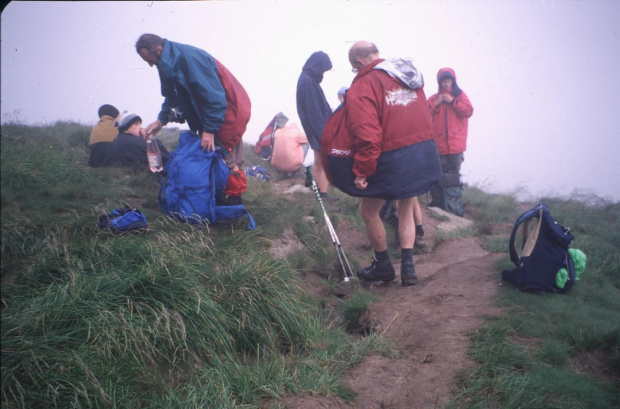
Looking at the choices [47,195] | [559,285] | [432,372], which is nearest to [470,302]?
[559,285]

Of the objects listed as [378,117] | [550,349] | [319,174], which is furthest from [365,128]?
[319,174]

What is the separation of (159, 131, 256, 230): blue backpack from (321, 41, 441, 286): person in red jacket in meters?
1.09

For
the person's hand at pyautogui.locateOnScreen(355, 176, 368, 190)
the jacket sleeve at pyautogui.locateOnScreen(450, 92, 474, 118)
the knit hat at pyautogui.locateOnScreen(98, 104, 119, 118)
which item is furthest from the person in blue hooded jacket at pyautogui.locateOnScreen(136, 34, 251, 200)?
the jacket sleeve at pyautogui.locateOnScreen(450, 92, 474, 118)

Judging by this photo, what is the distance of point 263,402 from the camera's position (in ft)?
7.01

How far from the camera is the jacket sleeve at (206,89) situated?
3635 millimetres

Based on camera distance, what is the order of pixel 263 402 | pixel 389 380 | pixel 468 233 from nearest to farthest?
pixel 263 402 < pixel 389 380 < pixel 468 233

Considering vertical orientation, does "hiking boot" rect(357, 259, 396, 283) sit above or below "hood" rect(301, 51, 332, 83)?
below

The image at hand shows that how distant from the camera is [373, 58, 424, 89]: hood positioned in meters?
3.38

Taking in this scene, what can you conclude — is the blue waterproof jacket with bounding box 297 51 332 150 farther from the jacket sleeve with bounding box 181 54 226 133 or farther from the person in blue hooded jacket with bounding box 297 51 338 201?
the jacket sleeve with bounding box 181 54 226 133

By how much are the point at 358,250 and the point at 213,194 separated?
2023mm

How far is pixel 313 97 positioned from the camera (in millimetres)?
5559

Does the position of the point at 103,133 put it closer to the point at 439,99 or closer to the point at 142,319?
the point at 142,319

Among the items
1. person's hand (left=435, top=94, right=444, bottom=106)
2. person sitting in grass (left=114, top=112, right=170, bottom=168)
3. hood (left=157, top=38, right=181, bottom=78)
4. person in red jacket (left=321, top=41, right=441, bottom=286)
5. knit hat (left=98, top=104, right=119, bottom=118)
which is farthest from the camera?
person's hand (left=435, top=94, right=444, bottom=106)

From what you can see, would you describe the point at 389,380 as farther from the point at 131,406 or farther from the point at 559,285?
the point at 559,285
